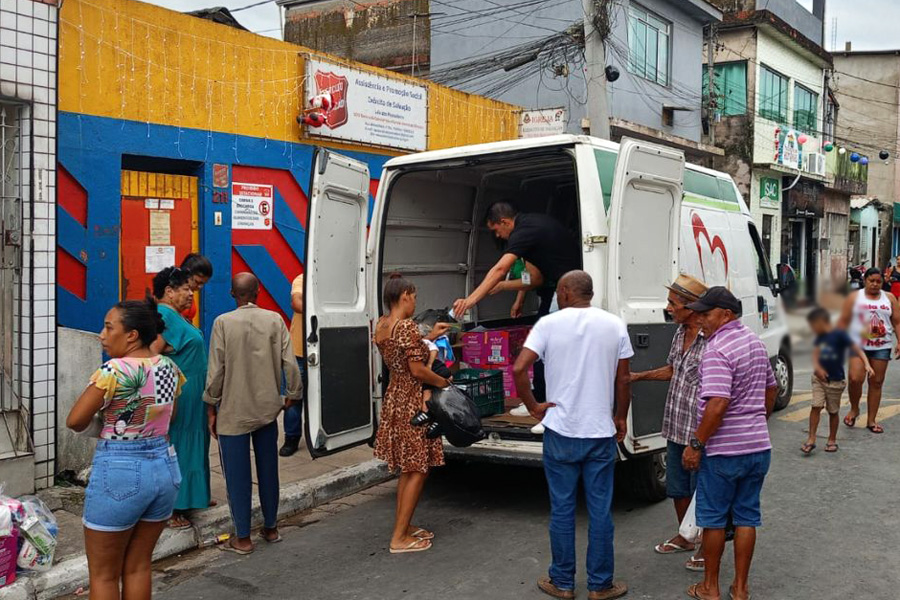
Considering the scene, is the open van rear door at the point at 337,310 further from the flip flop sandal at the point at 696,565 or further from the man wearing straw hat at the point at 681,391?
the flip flop sandal at the point at 696,565

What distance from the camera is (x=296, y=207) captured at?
9.52 metres

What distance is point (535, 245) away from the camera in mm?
6008

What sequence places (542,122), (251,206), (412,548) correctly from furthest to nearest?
(542,122), (251,206), (412,548)

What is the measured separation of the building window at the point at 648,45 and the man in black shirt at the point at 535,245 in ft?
38.8

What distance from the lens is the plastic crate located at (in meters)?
5.95

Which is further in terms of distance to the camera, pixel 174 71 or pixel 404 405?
pixel 174 71

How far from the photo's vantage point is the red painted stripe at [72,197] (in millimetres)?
7086

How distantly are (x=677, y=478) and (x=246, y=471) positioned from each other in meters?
2.51

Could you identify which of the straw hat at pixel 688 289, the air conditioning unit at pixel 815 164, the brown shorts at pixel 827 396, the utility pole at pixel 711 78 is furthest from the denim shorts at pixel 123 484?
the air conditioning unit at pixel 815 164

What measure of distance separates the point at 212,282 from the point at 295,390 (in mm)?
3900

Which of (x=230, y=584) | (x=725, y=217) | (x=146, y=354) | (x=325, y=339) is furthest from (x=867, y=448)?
(x=146, y=354)

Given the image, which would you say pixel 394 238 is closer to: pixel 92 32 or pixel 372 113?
pixel 92 32

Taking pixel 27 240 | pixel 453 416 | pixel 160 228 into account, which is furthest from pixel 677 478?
pixel 160 228

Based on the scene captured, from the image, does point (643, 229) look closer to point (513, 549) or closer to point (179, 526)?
point (513, 549)
